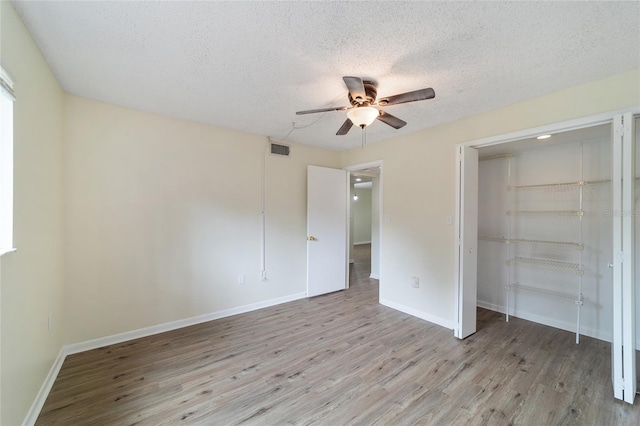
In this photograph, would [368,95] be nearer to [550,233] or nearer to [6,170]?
[6,170]

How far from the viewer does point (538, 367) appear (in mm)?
2307

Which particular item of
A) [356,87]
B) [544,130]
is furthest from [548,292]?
[356,87]

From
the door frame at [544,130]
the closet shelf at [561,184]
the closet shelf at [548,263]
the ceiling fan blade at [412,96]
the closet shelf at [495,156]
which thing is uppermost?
the ceiling fan blade at [412,96]

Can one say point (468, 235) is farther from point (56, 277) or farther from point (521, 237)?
point (56, 277)

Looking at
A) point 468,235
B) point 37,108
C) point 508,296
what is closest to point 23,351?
point 37,108

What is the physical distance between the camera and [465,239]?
114 inches

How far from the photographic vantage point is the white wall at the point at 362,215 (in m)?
10.9

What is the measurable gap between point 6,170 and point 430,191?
12.0 feet

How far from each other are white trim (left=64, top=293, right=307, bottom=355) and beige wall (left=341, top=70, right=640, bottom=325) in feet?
5.90

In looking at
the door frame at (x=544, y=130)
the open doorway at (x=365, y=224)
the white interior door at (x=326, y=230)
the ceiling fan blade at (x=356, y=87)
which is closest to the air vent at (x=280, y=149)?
the white interior door at (x=326, y=230)

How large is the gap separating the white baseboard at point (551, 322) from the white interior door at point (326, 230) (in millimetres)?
2243

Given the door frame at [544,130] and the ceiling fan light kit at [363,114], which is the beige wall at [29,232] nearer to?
the ceiling fan light kit at [363,114]

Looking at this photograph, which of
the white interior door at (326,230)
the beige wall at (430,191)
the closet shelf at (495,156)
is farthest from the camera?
the white interior door at (326,230)

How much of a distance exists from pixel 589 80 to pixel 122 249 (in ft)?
14.9
